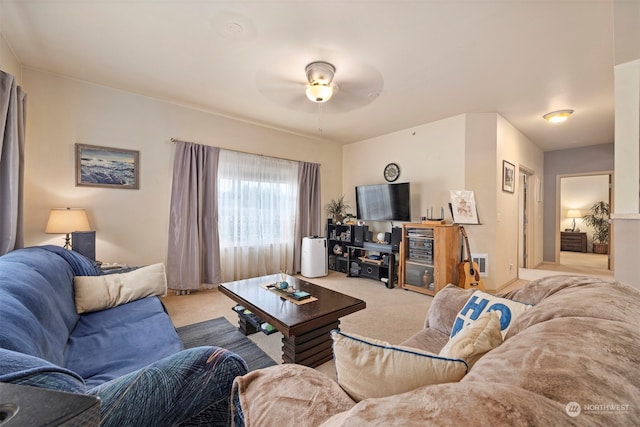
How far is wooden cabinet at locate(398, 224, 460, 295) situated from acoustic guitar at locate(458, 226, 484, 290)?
0.06m

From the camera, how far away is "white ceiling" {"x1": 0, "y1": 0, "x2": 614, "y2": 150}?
1847mm

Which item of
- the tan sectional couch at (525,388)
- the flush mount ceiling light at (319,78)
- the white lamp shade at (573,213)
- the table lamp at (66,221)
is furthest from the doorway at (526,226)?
the table lamp at (66,221)

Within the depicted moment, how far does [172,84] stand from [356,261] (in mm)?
3712

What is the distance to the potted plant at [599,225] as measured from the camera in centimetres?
656

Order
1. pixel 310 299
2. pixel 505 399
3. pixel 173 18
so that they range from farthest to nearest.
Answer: pixel 310 299
pixel 173 18
pixel 505 399

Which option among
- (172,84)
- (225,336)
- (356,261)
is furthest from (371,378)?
(356,261)

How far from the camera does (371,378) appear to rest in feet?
2.16

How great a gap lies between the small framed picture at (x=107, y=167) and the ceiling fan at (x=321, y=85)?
1.87 meters

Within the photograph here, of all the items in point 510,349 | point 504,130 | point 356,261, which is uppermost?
point 504,130

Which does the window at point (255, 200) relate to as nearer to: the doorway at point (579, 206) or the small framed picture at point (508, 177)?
the small framed picture at point (508, 177)

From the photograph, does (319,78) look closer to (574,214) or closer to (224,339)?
(224,339)

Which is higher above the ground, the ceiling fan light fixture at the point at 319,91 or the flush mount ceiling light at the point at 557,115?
the flush mount ceiling light at the point at 557,115

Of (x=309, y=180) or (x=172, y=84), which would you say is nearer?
(x=172, y=84)

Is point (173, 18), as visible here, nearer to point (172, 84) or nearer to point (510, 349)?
point (172, 84)
